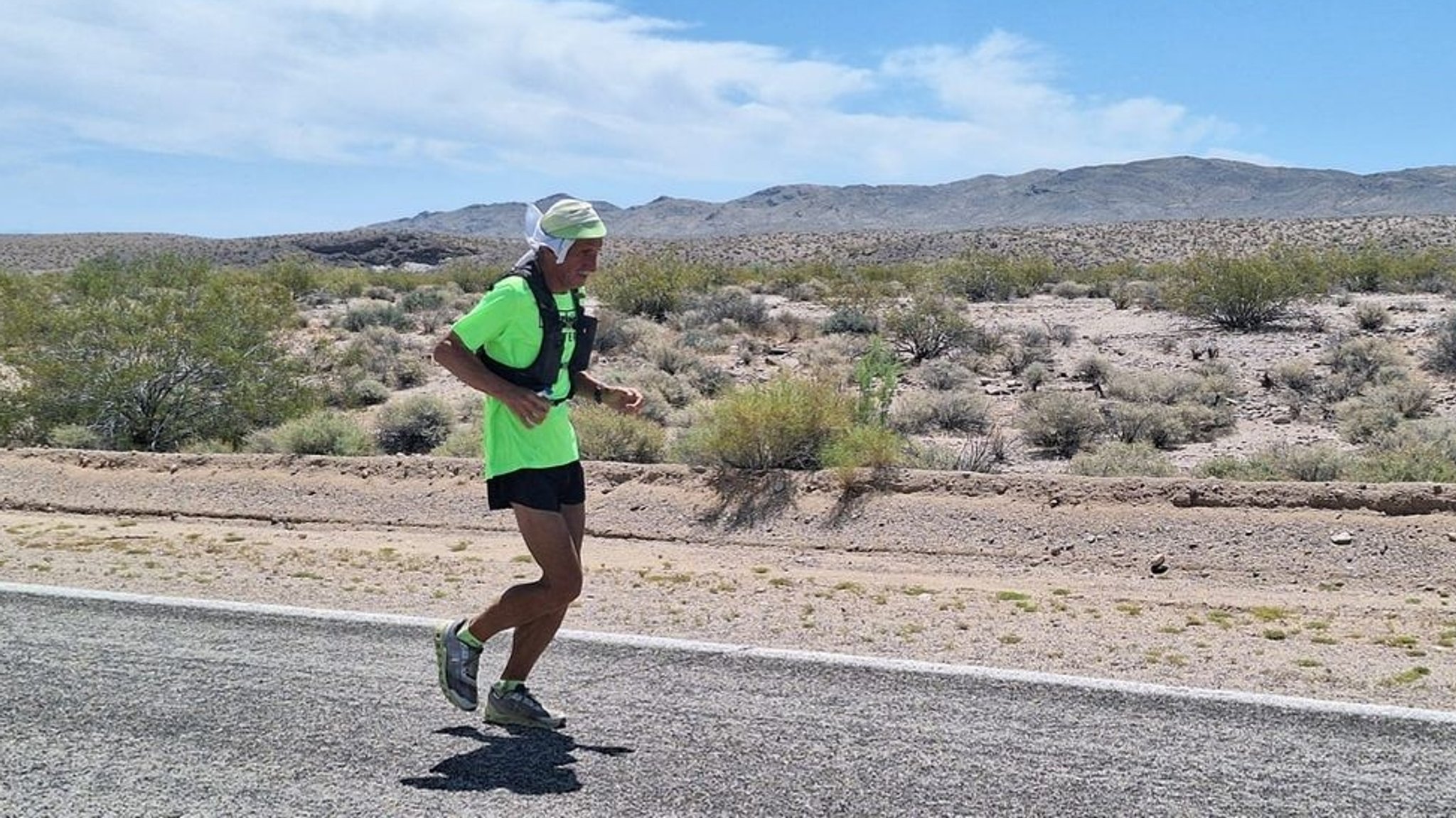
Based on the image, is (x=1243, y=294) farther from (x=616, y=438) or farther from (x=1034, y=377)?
(x=616, y=438)

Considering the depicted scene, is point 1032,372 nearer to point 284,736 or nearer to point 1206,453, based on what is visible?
point 1206,453

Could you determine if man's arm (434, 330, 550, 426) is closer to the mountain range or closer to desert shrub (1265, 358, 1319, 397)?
desert shrub (1265, 358, 1319, 397)

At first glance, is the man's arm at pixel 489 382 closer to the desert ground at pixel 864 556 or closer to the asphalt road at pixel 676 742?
the asphalt road at pixel 676 742

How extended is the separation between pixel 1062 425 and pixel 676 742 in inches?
441

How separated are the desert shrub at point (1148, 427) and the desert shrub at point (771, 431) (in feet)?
16.7

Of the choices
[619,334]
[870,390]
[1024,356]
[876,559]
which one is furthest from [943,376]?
[876,559]

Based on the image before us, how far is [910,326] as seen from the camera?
24.2m

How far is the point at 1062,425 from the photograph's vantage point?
15.5 meters

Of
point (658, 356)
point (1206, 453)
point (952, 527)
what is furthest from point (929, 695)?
point (658, 356)

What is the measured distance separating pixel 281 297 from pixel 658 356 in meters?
Answer: 6.95

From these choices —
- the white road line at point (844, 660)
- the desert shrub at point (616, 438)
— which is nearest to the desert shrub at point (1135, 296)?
the desert shrub at point (616, 438)

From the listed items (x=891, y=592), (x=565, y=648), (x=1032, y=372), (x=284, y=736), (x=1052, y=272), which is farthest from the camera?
(x=1052, y=272)

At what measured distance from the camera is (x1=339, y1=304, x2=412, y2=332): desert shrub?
31109mm

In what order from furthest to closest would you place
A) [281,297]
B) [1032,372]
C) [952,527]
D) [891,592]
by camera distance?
1. [1032,372]
2. [281,297]
3. [952,527]
4. [891,592]
